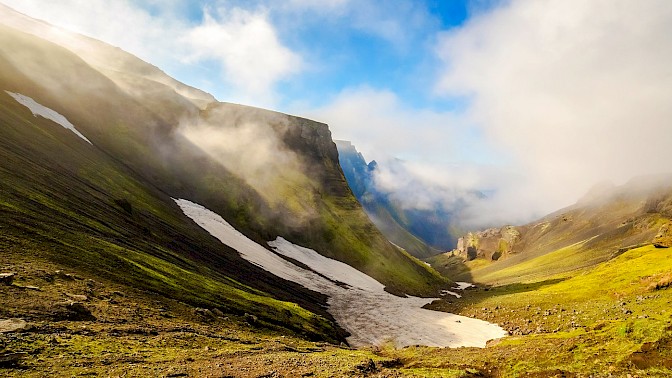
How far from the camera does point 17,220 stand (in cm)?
4197

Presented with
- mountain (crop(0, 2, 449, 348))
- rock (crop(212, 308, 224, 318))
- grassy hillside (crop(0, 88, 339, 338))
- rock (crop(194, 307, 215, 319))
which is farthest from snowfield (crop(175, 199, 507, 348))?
rock (crop(194, 307, 215, 319))

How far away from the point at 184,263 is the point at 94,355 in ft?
148

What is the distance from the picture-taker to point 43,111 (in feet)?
381

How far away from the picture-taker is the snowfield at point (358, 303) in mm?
74188

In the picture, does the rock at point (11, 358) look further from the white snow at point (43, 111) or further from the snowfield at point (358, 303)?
the white snow at point (43, 111)

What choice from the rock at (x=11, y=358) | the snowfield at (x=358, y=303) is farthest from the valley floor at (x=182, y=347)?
the snowfield at (x=358, y=303)

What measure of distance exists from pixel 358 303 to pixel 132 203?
67.4 metres

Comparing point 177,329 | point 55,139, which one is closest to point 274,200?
point 55,139

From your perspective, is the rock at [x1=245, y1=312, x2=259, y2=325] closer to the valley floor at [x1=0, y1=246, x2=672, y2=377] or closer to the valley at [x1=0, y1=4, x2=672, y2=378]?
the valley at [x1=0, y1=4, x2=672, y2=378]

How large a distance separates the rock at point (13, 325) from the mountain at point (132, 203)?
135cm

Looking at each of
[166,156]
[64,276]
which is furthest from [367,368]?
[166,156]

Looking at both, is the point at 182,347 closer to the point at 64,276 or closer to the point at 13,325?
the point at 13,325

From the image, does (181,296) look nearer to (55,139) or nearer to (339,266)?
(55,139)

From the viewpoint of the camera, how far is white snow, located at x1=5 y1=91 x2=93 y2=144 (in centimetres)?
11138
